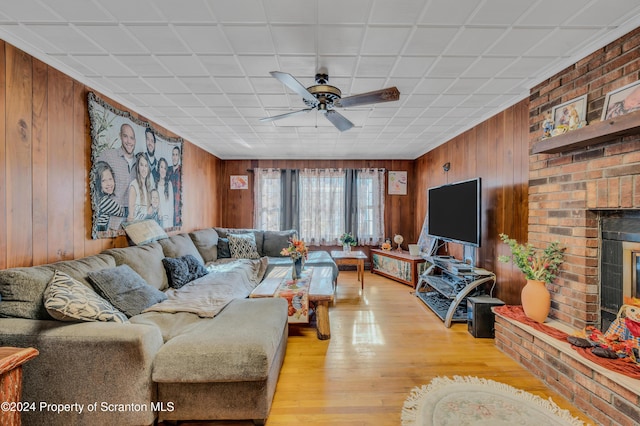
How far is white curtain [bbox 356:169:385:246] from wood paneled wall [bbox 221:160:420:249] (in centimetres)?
16

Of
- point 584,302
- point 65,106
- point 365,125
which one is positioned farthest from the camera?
point 365,125

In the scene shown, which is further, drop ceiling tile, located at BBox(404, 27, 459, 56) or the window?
the window

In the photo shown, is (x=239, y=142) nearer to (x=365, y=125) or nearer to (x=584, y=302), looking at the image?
(x=365, y=125)

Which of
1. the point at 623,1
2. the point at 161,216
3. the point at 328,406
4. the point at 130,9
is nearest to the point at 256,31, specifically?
the point at 130,9

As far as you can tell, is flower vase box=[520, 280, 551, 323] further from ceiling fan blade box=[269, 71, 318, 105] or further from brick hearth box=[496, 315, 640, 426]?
ceiling fan blade box=[269, 71, 318, 105]

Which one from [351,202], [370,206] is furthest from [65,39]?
[370,206]

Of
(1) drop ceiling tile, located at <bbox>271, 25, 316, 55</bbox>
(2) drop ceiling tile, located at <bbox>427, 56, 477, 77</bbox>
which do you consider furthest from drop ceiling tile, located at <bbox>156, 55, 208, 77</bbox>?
(2) drop ceiling tile, located at <bbox>427, 56, 477, 77</bbox>

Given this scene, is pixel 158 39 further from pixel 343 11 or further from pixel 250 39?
pixel 343 11

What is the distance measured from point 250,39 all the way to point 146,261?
7.22ft

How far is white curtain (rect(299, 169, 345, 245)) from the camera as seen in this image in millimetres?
5582

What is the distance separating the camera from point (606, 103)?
1.76 meters

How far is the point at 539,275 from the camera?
2.17m

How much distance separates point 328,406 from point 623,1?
2930 mm


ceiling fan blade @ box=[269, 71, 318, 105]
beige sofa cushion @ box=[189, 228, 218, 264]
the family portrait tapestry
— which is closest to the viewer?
ceiling fan blade @ box=[269, 71, 318, 105]
